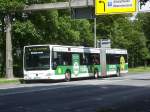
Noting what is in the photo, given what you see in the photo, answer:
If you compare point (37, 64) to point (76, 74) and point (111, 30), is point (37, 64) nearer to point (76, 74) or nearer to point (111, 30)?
point (76, 74)

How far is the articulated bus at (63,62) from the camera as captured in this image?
36.8 metres

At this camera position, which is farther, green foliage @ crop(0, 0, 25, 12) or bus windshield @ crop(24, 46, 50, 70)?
green foliage @ crop(0, 0, 25, 12)

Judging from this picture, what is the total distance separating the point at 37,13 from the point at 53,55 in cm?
898

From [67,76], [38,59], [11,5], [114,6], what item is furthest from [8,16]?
[114,6]

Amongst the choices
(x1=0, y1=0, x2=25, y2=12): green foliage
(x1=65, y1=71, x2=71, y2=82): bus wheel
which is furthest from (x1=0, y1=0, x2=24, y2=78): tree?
(x1=65, y1=71, x2=71, y2=82): bus wheel

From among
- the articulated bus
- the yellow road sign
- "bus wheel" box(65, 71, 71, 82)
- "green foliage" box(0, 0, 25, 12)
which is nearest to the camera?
the yellow road sign

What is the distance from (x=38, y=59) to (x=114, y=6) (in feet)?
21.5

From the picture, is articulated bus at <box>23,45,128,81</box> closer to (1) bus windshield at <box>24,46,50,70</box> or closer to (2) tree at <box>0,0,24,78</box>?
(1) bus windshield at <box>24,46,50,70</box>

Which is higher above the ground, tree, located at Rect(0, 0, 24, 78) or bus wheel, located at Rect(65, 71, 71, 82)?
tree, located at Rect(0, 0, 24, 78)

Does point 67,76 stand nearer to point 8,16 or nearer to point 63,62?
point 63,62

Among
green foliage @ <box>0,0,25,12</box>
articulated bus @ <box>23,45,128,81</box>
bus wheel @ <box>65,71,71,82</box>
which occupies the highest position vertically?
green foliage @ <box>0,0,25,12</box>

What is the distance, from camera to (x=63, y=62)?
38219 millimetres

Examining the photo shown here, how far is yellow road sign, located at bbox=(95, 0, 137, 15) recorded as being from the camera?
3481cm

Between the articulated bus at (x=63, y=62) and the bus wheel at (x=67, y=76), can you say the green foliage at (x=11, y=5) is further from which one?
the bus wheel at (x=67, y=76)
